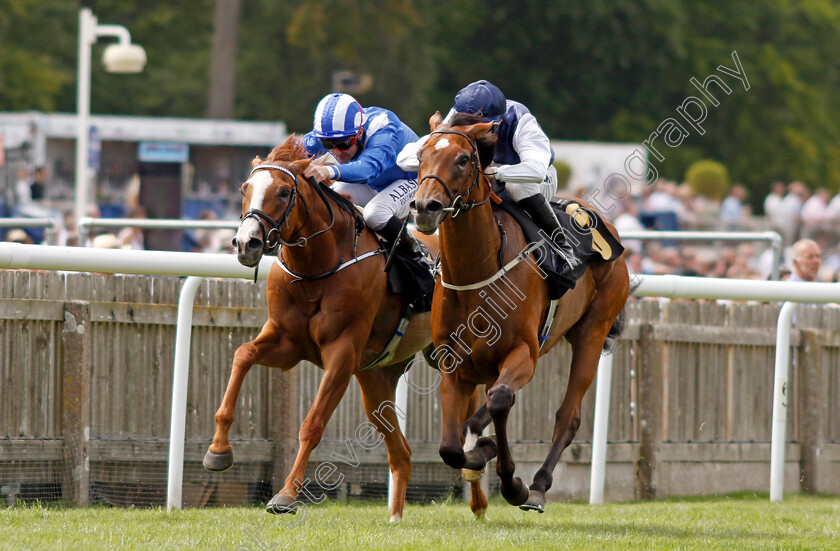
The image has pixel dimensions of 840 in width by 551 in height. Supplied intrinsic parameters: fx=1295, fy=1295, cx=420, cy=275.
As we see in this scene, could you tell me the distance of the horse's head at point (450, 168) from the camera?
5.59 m

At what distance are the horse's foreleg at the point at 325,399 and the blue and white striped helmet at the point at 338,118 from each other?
1.11 m

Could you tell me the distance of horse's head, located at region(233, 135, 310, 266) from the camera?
19.4ft

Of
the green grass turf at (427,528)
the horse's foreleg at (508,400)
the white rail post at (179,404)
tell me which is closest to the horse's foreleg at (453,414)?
the horse's foreleg at (508,400)

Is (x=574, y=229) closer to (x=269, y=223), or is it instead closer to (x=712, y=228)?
(x=269, y=223)

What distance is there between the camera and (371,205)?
703cm

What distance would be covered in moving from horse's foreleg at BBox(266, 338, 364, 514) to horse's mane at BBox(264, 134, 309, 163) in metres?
0.97

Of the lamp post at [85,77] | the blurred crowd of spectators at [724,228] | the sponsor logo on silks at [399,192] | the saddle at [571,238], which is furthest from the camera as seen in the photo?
the lamp post at [85,77]

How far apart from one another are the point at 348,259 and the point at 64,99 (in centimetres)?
2750

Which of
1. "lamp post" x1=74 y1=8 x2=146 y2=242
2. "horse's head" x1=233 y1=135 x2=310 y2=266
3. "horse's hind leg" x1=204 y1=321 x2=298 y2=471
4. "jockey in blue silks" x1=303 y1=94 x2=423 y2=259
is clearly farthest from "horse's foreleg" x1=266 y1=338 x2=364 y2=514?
"lamp post" x1=74 y1=8 x2=146 y2=242

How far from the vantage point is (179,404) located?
6902 mm

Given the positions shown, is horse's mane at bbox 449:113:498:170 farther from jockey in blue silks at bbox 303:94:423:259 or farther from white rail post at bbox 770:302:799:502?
white rail post at bbox 770:302:799:502

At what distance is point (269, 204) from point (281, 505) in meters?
1.41

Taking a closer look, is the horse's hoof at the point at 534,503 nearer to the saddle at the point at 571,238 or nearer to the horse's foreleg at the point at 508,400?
the horse's foreleg at the point at 508,400

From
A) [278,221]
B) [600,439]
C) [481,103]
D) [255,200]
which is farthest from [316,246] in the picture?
[600,439]
